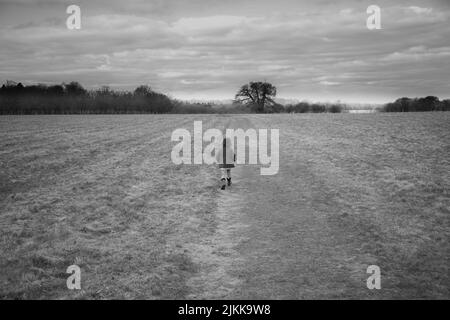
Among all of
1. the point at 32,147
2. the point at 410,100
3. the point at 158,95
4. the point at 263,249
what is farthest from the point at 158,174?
the point at 158,95

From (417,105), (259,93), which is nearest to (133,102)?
(259,93)

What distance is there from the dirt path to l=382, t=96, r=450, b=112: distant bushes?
10876 cm

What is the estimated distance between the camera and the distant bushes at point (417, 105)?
10241 cm

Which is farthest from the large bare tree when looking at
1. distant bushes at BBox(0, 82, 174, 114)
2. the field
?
the field

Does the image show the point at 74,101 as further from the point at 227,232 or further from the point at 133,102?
the point at 227,232

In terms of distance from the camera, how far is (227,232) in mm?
7926

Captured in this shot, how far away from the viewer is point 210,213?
30.6 feet

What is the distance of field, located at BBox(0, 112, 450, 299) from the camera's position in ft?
18.1

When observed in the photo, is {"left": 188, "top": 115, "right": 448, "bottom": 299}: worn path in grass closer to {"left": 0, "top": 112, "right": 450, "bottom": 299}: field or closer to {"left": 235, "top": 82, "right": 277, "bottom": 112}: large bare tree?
{"left": 0, "top": 112, "right": 450, "bottom": 299}: field

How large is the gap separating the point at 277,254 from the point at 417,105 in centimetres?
11908

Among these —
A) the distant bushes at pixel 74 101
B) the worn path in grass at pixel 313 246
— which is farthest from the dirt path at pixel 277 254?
the distant bushes at pixel 74 101

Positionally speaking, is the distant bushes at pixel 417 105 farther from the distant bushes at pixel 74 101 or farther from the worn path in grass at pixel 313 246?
the worn path in grass at pixel 313 246
